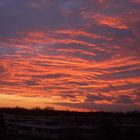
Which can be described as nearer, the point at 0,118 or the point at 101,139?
the point at 101,139

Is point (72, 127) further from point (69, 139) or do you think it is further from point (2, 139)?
point (2, 139)

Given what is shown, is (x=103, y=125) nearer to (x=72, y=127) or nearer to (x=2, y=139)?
(x=72, y=127)

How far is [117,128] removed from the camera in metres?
22.0

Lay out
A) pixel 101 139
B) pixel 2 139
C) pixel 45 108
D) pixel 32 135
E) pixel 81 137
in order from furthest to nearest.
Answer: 1. pixel 45 108
2. pixel 32 135
3. pixel 2 139
4. pixel 81 137
5. pixel 101 139

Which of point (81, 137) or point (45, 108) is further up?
point (45, 108)

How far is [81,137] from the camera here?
21281 millimetres

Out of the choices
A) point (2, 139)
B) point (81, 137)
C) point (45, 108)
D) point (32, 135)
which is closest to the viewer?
point (81, 137)

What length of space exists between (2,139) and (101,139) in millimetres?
6879

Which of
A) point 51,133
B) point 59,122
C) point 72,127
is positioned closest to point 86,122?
point 59,122

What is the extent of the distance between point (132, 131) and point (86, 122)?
25.7ft

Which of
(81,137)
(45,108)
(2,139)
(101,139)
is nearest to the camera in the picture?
(101,139)

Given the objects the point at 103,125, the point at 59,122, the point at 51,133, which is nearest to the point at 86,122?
the point at 59,122

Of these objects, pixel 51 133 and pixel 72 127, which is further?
pixel 51 133

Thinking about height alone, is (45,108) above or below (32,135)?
above
